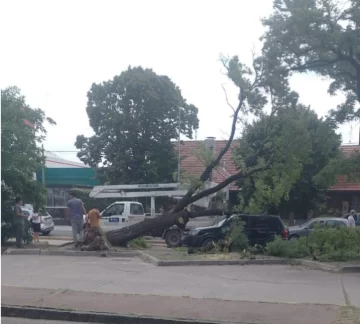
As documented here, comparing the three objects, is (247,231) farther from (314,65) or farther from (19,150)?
(19,150)

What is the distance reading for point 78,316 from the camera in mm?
10211

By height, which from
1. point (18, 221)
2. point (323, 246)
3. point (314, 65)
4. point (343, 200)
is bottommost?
point (323, 246)

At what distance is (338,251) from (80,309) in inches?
399

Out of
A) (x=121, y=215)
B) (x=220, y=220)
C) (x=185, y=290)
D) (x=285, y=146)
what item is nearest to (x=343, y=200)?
(x=121, y=215)

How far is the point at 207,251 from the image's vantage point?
65.6 feet

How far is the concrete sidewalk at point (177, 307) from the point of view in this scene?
9.77m

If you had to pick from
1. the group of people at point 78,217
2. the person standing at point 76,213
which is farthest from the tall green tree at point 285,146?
the person standing at point 76,213

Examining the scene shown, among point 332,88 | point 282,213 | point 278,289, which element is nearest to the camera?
point 278,289

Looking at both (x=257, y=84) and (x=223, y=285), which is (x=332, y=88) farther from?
(x=223, y=285)

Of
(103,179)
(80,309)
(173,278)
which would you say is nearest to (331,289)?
(173,278)

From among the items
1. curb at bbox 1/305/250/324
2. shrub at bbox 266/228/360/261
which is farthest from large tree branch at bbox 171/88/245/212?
curb at bbox 1/305/250/324

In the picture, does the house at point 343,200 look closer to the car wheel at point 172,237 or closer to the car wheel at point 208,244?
the car wheel at point 172,237

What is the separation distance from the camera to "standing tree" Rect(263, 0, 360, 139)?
17.1 m

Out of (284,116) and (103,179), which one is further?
(103,179)
